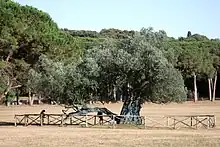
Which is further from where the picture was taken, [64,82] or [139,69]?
[64,82]

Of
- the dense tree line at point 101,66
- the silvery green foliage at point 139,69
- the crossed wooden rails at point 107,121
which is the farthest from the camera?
the dense tree line at point 101,66

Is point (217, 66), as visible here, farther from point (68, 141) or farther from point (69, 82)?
point (68, 141)

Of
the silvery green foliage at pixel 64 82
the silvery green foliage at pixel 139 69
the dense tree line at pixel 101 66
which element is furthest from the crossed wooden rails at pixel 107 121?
the silvery green foliage at pixel 139 69

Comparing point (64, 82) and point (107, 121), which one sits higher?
point (64, 82)

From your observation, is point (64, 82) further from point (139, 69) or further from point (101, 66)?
point (139, 69)

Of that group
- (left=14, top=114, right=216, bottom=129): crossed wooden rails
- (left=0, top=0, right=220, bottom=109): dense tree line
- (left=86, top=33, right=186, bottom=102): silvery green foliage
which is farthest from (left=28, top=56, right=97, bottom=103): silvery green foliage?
(left=14, top=114, right=216, bottom=129): crossed wooden rails

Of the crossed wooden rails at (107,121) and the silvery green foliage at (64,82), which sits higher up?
the silvery green foliage at (64,82)

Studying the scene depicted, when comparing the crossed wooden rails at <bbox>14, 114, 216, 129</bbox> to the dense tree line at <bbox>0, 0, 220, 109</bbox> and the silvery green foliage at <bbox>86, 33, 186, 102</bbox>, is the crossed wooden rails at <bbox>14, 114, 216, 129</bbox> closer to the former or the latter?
the dense tree line at <bbox>0, 0, 220, 109</bbox>

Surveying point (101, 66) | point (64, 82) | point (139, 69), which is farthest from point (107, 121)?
point (139, 69)

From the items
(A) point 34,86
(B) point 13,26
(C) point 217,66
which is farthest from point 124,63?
(C) point 217,66

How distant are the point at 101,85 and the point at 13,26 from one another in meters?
11.9

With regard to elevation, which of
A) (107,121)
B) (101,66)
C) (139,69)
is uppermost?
(101,66)

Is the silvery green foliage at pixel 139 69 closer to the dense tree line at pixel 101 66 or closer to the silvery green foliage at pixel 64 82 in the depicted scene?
the dense tree line at pixel 101 66

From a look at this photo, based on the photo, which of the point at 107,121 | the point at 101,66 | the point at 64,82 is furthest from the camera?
the point at 64,82
